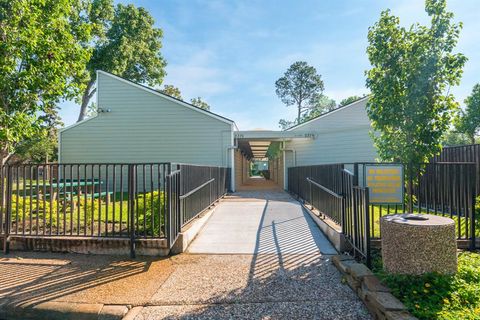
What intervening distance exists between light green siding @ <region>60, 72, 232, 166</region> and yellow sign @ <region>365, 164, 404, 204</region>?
30.1ft

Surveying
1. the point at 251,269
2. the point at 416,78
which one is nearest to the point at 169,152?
the point at 251,269

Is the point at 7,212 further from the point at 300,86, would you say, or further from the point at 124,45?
the point at 300,86

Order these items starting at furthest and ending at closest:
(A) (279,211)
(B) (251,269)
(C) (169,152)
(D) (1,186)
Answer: (C) (169,152), (A) (279,211), (D) (1,186), (B) (251,269)

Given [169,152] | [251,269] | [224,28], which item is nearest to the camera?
[251,269]

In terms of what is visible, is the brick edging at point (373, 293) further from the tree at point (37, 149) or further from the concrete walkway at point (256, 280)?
the tree at point (37, 149)

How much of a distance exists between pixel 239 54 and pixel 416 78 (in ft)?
38.4

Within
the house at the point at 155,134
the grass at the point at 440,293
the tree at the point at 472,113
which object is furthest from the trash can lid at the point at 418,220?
the tree at the point at 472,113

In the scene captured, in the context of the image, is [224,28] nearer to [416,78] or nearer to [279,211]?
[279,211]

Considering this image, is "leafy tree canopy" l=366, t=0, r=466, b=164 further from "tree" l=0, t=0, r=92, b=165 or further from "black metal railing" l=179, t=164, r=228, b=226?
"tree" l=0, t=0, r=92, b=165

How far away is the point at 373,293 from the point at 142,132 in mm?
12344

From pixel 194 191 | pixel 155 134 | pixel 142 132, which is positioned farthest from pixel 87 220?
pixel 142 132

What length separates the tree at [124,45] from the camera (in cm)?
2078

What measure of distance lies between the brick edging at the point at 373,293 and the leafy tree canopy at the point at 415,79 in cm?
194

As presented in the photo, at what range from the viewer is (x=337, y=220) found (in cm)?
525
